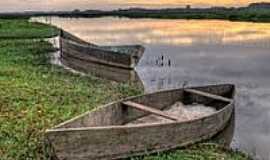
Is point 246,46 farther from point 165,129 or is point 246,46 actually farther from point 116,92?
point 165,129

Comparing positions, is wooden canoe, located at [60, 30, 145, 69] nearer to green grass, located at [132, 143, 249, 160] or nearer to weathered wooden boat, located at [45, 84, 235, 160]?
weathered wooden boat, located at [45, 84, 235, 160]

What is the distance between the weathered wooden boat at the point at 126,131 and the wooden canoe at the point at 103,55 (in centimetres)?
1166

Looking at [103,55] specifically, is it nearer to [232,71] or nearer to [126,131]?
[232,71]

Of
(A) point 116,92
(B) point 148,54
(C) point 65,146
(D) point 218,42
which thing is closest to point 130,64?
(A) point 116,92

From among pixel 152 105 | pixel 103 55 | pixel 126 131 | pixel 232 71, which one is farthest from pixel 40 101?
pixel 232 71

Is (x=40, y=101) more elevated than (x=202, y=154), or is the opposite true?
(x=40, y=101)

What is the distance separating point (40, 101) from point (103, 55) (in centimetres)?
1422

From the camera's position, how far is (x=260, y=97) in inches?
809

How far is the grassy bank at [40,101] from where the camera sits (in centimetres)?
1105

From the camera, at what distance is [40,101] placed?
15.4 metres

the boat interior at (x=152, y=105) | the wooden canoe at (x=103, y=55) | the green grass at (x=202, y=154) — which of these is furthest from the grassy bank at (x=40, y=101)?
the wooden canoe at (x=103, y=55)

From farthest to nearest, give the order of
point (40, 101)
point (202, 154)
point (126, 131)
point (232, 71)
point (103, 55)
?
point (103, 55)
point (232, 71)
point (40, 101)
point (202, 154)
point (126, 131)

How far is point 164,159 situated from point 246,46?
3414cm

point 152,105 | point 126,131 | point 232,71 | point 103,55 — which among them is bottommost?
point 232,71
